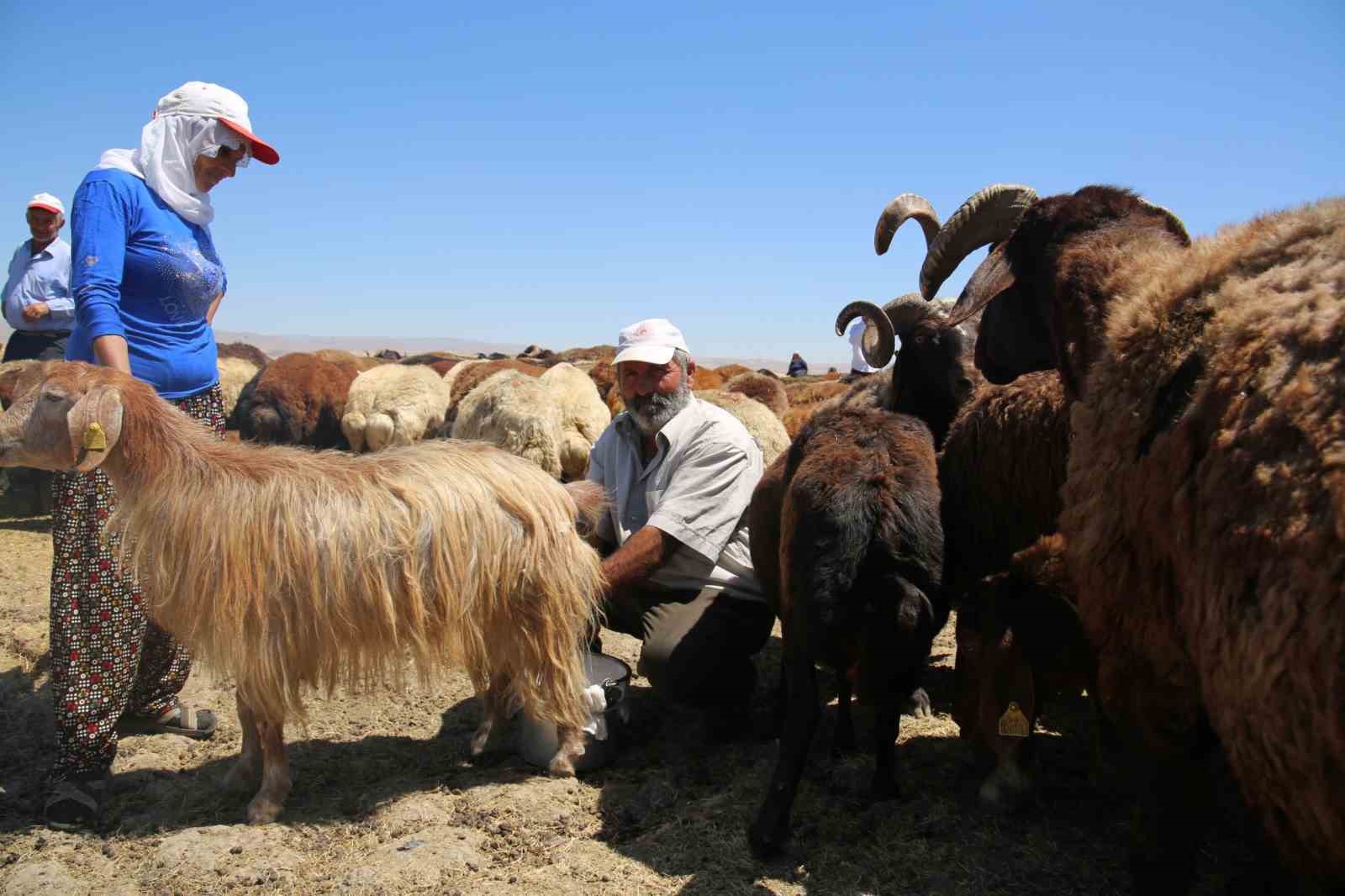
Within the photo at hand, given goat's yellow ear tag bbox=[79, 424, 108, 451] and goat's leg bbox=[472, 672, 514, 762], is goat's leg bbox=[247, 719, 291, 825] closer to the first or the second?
goat's leg bbox=[472, 672, 514, 762]

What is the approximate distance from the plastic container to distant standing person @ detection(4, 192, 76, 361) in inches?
268

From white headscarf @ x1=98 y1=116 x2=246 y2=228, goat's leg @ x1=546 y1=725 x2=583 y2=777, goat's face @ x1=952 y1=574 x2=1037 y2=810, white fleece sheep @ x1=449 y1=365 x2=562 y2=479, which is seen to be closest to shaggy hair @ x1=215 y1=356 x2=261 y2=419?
white fleece sheep @ x1=449 y1=365 x2=562 y2=479

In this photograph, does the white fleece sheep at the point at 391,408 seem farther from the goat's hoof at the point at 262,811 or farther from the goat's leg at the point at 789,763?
the goat's leg at the point at 789,763

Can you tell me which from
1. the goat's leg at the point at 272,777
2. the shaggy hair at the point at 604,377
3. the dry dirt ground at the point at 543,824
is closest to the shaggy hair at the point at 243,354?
the shaggy hair at the point at 604,377

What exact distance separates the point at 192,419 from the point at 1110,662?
11.9 feet

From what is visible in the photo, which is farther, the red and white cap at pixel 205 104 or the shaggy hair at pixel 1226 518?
the red and white cap at pixel 205 104

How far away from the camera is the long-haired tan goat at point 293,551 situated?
3.54 meters

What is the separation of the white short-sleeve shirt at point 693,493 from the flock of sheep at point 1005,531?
22 centimetres

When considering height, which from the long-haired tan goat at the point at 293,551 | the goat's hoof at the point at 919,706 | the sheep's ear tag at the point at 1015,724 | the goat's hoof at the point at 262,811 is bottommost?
the goat's hoof at the point at 262,811

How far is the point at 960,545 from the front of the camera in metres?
4.26

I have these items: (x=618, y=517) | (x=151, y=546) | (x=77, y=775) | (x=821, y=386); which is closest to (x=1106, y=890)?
(x=618, y=517)

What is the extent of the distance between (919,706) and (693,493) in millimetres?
1735

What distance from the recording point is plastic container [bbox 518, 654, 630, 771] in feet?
13.7

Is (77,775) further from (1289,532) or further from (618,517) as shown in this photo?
(1289,532)
